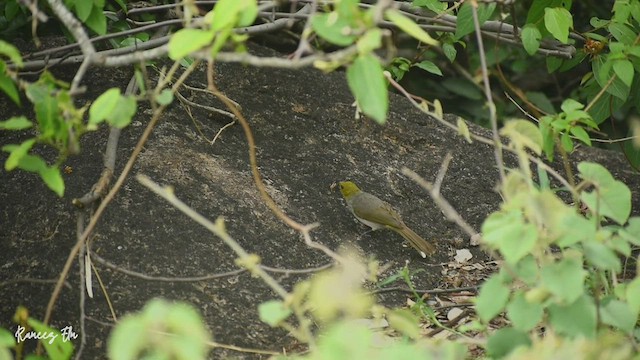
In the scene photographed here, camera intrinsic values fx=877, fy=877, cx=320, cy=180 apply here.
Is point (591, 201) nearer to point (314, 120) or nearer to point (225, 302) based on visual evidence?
point (225, 302)

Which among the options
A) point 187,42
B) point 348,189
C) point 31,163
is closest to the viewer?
point 187,42

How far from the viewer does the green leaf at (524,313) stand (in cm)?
194

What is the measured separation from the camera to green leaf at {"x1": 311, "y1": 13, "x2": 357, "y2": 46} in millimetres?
1906

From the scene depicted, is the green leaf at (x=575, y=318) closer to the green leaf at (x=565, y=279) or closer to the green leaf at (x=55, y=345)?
the green leaf at (x=565, y=279)

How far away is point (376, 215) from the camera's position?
134 inches

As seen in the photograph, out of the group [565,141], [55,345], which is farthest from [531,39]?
[55,345]

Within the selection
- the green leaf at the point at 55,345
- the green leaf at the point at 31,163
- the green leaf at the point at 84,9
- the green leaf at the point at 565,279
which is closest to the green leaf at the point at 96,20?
the green leaf at the point at 84,9

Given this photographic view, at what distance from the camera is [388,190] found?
12.6 feet

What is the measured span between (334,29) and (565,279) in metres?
0.74

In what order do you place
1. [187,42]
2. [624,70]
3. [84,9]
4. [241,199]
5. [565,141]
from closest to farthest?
[187,42], [84,9], [565,141], [624,70], [241,199]

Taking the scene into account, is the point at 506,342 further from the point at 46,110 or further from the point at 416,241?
the point at 416,241

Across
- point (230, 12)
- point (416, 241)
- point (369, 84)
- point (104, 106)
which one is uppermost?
point (230, 12)

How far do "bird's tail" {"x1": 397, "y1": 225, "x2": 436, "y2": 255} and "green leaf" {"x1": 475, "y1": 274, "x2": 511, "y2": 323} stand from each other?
1510mm

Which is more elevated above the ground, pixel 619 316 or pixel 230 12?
pixel 230 12
